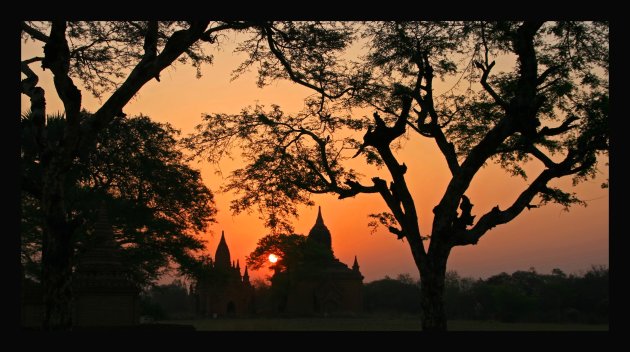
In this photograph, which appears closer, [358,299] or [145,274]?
[145,274]

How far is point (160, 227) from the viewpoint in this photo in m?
35.9

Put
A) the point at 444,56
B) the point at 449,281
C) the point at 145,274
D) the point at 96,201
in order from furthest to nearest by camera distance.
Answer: the point at 449,281 < the point at 145,274 < the point at 96,201 < the point at 444,56

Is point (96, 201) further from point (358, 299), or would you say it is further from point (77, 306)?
point (358, 299)

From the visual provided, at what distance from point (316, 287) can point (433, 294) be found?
6236 cm

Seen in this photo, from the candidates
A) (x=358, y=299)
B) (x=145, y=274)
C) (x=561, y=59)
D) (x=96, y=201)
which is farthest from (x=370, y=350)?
(x=358, y=299)

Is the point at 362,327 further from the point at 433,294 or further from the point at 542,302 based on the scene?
the point at 433,294

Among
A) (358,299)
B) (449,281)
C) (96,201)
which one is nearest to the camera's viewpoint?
(96,201)

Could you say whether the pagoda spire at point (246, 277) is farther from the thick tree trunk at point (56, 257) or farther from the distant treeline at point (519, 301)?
the thick tree trunk at point (56, 257)

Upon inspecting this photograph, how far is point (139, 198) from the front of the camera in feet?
117

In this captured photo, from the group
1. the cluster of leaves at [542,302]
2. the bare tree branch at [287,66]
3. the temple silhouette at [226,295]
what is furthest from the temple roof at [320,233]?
the bare tree branch at [287,66]

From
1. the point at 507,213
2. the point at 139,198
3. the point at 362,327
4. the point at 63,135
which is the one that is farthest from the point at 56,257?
the point at 362,327

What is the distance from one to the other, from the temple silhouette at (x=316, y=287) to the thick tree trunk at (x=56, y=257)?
65.6 m

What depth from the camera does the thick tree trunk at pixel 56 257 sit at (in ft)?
44.9

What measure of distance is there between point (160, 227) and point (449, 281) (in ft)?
309
